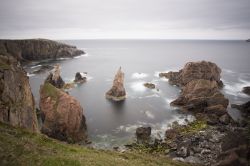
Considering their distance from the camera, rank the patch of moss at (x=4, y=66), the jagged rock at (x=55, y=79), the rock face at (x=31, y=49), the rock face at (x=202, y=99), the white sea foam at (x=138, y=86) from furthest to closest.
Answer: the rock face at (x=31, y=49) → the white sea foam at (x=138, y=86) → the jagged rock at (x=55, y=79) → the rock face at (x=202, y=99) → the patch of moss at (x=4, y=66)

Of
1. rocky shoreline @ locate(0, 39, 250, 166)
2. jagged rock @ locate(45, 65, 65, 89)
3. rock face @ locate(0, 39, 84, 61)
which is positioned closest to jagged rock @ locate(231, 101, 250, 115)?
rocky shoreline @ locate(0, 39, 250, 166)

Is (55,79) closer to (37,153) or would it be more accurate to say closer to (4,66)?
(4,66)

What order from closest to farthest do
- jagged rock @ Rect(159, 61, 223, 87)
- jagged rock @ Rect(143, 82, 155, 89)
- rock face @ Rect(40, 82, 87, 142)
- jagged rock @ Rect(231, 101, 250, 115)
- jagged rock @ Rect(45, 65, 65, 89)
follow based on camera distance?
1. rock face @ Rect(40, 82, 87, 142)
2. jagged rock @ Rect(231, 101, 250, 115)
3. jagged rock @ Rect(45, 65, 65, 89)
4. jagged rock @ Rect(159, 61, 223, 87)
5. jagged rock @ Rect(143, 82, 155, 89)

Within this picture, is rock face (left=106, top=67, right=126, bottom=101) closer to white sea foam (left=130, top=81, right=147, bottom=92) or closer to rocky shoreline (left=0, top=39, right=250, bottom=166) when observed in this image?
rocky shoreline (left=0, top=39, right=250, bottom=166)

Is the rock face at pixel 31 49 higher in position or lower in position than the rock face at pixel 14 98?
higher

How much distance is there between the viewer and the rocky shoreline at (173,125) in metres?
36.0

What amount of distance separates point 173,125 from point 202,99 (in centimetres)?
1532

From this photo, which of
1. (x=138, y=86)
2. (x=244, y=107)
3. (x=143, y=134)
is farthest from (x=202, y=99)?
(x=138, y=86)

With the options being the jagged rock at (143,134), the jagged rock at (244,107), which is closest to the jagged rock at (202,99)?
the jagged rock at (244,107)

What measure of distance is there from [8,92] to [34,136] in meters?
9.68

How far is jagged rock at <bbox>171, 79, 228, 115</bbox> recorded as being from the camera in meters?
65.4

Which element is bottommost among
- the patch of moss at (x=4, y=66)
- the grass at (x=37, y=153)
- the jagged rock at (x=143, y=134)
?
the jagged rock at (x=143, y=134)

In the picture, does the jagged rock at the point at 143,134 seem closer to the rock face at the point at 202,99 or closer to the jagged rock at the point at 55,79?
the rock face at the point at 202,99

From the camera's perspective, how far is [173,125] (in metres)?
59.5
